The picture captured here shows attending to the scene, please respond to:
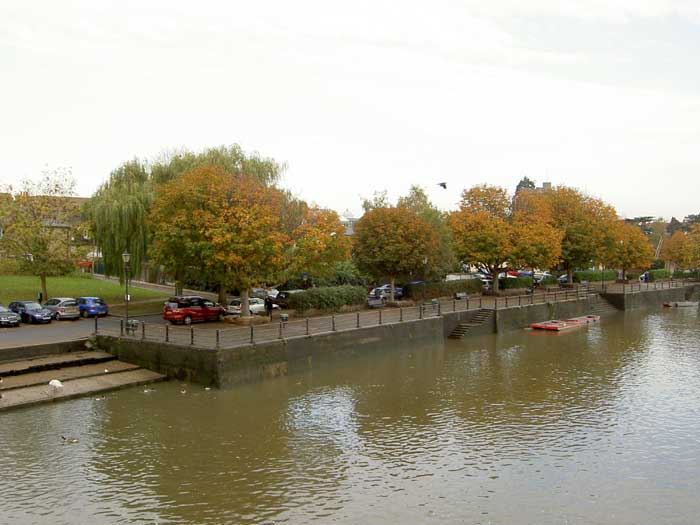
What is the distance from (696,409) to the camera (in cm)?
2205

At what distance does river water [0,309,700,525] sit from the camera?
1373cm

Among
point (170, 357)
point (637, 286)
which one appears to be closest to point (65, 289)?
point (170, 357)

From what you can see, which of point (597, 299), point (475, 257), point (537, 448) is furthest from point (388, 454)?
point (597, 299)

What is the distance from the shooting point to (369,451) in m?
17.5

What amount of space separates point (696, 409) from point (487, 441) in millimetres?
9236

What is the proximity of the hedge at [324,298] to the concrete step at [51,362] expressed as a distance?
1360 cm

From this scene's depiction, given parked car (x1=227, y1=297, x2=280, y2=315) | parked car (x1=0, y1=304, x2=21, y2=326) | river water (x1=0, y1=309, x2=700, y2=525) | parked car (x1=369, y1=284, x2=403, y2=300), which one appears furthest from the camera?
parked car (x1=369, y1=284, x2=403, y2=300)

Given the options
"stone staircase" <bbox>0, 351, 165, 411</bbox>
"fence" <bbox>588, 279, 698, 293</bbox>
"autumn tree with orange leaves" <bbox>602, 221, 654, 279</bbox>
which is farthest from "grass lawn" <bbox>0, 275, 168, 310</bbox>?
"autumn tree with orange leaves" <bbox>602, 221, 654, 279</bbox>

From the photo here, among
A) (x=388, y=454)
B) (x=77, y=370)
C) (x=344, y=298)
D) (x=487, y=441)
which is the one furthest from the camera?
(x=344, y=298)

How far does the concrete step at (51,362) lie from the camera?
24.0 m

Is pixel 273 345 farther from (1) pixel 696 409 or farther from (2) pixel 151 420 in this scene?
(1) pixel 696 409

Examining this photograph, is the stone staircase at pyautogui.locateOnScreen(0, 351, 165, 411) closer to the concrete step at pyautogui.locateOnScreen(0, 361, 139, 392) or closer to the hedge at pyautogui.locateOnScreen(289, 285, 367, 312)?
the concrete step at pyautogui.locateOnScreen(0, 361, 139, 392)

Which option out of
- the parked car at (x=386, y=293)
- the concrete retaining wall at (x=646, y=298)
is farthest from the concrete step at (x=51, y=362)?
the concrete retaining wall at (x=646, y=298)

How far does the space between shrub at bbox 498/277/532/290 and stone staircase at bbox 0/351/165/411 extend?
132 ft
